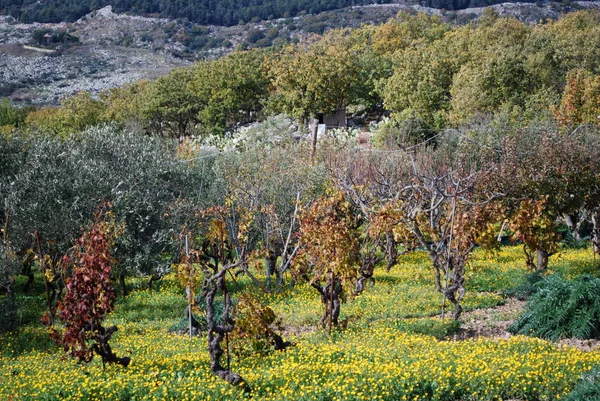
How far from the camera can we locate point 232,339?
48.1ft

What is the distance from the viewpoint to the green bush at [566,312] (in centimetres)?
1636

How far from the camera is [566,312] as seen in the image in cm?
1655

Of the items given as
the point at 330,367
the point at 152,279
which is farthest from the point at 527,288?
the point at 152,279

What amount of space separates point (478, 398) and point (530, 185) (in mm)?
15211

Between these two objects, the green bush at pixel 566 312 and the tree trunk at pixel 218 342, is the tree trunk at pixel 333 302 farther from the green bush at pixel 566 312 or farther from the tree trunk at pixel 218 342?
the green bush at pixel 566 312

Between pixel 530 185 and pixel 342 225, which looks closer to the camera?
pixel 342 225

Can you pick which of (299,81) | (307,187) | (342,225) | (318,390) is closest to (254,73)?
(299,81)

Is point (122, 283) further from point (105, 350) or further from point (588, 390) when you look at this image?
point (588, 390)

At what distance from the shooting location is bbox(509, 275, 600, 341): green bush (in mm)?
16359

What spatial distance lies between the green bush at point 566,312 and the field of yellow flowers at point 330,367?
45.3 inches

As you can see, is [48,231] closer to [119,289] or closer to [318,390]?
[119,289]

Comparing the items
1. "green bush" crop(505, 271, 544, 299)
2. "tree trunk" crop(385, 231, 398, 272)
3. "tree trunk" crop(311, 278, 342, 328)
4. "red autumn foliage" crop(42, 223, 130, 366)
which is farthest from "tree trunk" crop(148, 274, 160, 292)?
"green bush" crop(505, 271, 544, 299)

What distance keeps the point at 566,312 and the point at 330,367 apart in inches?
256

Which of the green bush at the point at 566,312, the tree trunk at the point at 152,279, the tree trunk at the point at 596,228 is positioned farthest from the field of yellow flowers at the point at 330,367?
the tree trunk at the point at 596,228
